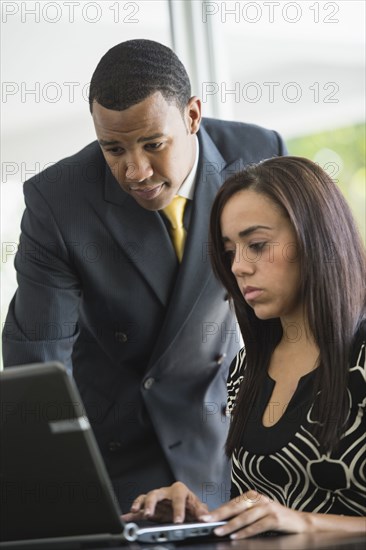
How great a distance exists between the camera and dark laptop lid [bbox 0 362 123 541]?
119 centimetres

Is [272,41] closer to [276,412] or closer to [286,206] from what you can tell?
[286,206]

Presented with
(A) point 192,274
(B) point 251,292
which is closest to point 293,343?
(B) point 251,292

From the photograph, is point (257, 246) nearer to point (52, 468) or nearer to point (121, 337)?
point (121, 337)

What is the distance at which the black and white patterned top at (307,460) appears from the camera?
164 cm

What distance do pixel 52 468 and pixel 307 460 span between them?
23.1 inches

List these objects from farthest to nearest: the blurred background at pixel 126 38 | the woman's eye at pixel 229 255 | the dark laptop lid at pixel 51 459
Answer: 1. the blurred background at pixel 126 38
2. the woman's eye at pixel 229 255
3. the dark laptop lid at pixel 51 459

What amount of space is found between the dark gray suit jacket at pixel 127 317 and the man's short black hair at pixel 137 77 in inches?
9.4

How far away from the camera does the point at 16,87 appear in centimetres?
339

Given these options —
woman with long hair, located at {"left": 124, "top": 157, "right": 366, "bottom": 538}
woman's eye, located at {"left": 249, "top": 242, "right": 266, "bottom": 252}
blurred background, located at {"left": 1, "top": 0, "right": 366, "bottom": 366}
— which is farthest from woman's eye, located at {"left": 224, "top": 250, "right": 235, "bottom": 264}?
blurred background, located at {"left": 1, "top": 0, "right": 366, "bottom": 366}

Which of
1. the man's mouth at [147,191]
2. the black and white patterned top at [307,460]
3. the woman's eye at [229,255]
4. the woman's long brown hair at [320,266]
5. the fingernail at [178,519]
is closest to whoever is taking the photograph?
the fingernail at [178,519]

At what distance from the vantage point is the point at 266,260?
184cm

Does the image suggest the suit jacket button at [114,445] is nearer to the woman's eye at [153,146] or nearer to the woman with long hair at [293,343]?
the woman with long hair at [293,343]

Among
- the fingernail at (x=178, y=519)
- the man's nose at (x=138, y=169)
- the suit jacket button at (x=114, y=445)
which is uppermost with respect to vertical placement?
the man's nose at (x=138, y=169)

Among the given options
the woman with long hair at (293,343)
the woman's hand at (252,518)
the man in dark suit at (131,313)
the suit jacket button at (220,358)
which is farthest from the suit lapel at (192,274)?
the woman's hand at (252,518)
